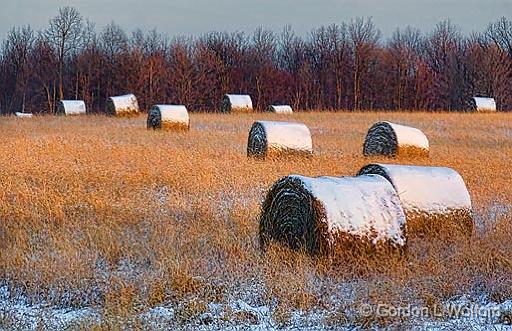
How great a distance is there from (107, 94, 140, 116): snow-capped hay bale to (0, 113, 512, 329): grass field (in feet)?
47.9

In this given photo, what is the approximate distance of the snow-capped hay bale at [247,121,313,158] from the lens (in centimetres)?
1277

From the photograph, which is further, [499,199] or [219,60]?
[219,60]

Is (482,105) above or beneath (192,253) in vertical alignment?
above

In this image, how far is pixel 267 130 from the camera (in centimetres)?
1286

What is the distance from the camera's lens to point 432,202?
6496 millimetres

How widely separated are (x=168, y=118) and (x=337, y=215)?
1414 cm

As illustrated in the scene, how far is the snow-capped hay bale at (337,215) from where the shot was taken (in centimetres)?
546

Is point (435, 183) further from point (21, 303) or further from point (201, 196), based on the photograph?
point (21, 303)

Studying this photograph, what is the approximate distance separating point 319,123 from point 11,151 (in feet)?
42.9

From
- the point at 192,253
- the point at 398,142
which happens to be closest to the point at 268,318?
the point at 192,253

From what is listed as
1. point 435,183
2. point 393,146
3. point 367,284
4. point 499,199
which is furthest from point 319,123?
point 367,284

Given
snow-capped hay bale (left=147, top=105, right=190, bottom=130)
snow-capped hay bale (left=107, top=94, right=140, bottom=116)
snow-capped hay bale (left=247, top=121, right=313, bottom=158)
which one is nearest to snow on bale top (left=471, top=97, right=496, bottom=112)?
snow-capped hay bale (left=107, top=94, right=140, bottom=116)

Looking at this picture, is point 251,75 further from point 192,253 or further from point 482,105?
point 192,253

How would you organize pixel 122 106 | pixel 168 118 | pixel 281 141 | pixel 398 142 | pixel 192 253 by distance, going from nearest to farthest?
pixel 192 253
pixel 281 141
pixel 398 142
pixel 168 118
pixel 122 106
